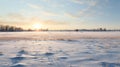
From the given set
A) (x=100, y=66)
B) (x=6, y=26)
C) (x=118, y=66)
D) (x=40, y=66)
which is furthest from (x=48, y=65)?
(x=6, y=26)

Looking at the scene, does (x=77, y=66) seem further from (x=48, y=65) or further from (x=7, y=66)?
(x=7, y=66)

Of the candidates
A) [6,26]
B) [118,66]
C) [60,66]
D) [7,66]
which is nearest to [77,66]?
[60,66]

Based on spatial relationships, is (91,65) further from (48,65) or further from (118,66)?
(48,65)

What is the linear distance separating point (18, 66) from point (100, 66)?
11.0 ft

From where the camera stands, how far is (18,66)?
6578 millimetres

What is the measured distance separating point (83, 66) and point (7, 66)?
10.2 feet

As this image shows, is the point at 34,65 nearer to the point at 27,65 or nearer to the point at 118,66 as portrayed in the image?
the point at 27,65

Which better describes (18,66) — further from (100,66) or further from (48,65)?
(100,66)

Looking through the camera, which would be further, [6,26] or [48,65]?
[6,26]

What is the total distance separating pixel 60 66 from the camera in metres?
6.60

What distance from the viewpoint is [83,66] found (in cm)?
663

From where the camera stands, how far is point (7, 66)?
257 inches

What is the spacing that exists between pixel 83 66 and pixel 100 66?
0.69 m

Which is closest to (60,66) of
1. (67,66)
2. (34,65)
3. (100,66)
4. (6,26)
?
(67,66)
